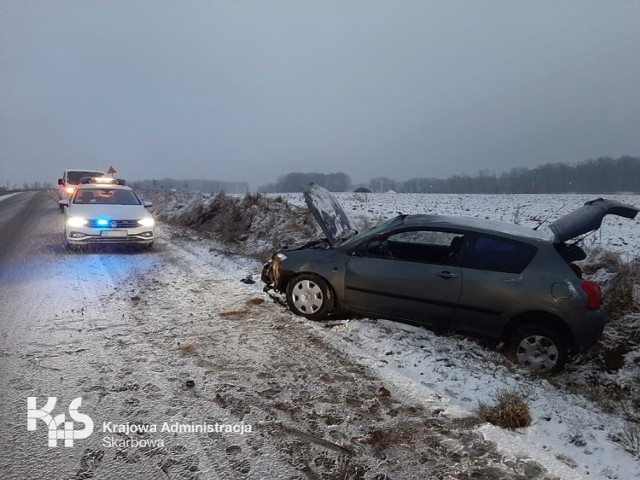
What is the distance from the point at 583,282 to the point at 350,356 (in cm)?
271

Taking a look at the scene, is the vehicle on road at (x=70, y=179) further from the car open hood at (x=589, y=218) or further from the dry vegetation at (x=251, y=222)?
the car open hood at (x=589, y=218)

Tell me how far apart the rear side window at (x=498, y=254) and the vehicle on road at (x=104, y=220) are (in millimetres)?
7912

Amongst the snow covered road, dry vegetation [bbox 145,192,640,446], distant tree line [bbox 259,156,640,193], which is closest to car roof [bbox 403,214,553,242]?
dry vegetation [bbox 145,192,640,446]

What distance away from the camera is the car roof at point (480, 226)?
15.4 feet

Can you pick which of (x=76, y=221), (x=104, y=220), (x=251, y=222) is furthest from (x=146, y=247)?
(x=251, y=222)

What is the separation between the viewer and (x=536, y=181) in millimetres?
88125

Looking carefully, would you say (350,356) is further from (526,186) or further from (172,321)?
(526,186)

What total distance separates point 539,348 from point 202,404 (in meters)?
3.65

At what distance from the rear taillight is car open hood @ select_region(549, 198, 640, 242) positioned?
23.8 inches

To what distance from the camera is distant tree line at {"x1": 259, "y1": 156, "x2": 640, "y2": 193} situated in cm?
7300

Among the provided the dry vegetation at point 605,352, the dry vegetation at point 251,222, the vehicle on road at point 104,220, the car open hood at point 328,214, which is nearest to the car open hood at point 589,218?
the dry vegetation at point 605,352

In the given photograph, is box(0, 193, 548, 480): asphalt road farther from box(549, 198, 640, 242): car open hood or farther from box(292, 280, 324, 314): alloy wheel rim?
box(549, 198, 640, 242): car open hood

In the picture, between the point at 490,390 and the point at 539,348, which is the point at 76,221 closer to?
the point at 490,390

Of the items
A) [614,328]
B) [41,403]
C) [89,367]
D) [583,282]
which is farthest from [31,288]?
[614,328]
